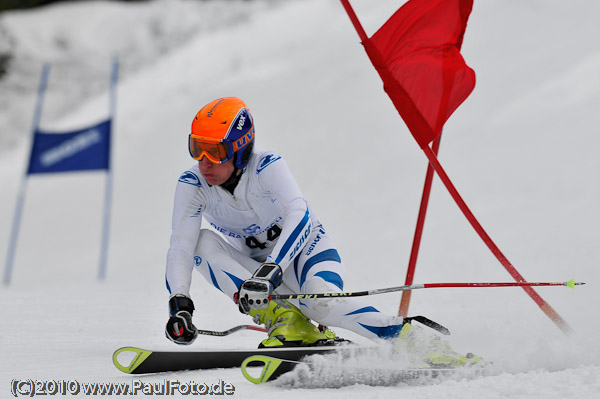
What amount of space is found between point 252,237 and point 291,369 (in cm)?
113

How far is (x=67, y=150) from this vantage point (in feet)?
32.6

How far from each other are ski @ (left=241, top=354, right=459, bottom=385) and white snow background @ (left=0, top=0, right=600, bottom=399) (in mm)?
41

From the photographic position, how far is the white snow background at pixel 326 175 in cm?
422

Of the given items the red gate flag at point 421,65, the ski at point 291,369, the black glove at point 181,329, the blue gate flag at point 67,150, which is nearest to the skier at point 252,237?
the black glove at point 181,329

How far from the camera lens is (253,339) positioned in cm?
478

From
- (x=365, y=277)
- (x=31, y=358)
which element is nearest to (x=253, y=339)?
(x=31, y=358)

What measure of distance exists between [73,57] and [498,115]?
62.6 feet

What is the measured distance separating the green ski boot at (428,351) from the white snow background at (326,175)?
0.15 meters

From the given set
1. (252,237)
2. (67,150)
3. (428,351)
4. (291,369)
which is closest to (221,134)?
(252,237)

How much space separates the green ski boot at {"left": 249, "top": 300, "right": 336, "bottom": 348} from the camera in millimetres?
3594

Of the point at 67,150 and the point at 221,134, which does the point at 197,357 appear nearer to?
the point at 221,134

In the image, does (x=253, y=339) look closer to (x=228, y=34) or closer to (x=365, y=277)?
(x=365, y=277)

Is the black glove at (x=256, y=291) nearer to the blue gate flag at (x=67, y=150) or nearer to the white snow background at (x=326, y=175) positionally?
the white snow background at (x=326, y=175)

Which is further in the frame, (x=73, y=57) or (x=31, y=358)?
(x=73, y=57)
